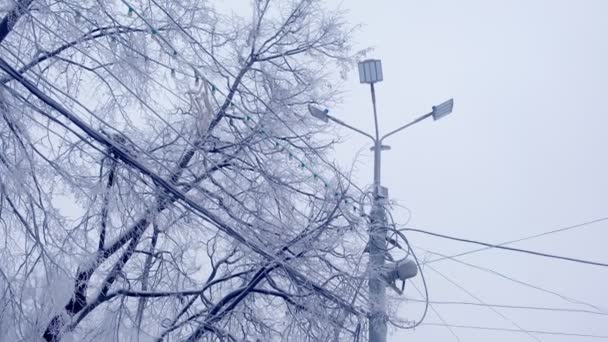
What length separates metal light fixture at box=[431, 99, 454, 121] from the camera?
8570 millimetres

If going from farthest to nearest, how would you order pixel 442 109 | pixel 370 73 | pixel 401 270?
1. pixel 442 109
2. pixel 370 73
3. pixel 401 270

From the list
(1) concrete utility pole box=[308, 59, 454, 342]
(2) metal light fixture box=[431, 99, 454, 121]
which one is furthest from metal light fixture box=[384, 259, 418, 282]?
(2) metal light fixture box=[431, 99, 454, 121]

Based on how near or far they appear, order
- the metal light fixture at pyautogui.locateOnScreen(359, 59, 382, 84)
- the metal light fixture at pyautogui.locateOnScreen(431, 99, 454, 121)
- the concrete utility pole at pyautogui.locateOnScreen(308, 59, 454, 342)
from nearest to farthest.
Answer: the concrete utility pole at pyautogui.locateOnScreen(308, 59, 454, 342) → the metal light fixture at pyautogui.locateOnScreen(359, 59, 382, 84) → the metal light fixture at pyautogui.locateOnScreen(431, 99, 454, 121)

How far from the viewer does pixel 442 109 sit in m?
8.61

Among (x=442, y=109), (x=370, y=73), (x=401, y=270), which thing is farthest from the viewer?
(x=442, y=109)

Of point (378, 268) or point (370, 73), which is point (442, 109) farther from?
point (378, 268)

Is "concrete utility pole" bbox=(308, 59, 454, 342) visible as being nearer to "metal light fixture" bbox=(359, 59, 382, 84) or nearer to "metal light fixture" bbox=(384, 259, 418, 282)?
"metal light fixture" bbox=(384, 259, 418, 282)

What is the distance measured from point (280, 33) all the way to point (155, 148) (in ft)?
8.76

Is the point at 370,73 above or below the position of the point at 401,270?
above

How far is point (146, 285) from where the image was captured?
8.61 meters

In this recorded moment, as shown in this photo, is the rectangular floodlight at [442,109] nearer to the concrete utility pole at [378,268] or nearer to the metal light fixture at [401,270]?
the concrete utility pole at [378,268]

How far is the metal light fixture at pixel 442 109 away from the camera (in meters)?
8.57

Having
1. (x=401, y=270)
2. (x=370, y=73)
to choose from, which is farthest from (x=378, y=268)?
(x=370, y=73)

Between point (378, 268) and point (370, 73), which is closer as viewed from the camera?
point (378, 268)
